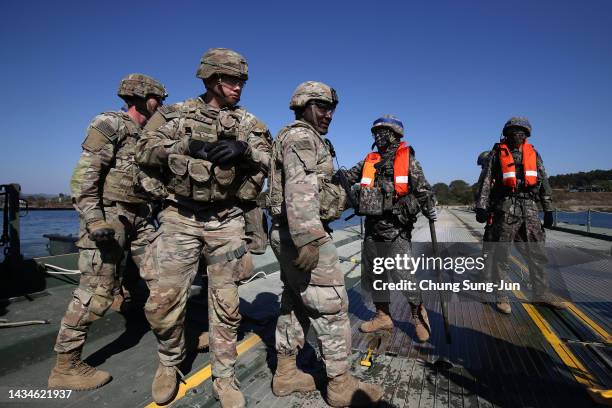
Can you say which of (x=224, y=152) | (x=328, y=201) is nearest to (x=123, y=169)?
(x=224, y=152)

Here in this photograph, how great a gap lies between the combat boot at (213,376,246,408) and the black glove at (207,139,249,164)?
174 centimetres

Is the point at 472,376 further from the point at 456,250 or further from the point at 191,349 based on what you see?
the point at 456,250

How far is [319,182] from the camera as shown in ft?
8.34

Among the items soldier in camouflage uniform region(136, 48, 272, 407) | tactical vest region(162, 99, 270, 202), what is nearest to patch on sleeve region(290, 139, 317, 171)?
soldier in camouflage uniform region(136, 48, 272, 407)

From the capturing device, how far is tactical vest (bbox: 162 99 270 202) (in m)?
2.44

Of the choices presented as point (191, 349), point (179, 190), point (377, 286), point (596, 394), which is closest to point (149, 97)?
point (179, 190)

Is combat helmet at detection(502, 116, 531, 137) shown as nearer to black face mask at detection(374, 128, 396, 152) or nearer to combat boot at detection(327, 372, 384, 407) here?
black face mask at detection(374, 128, 396, 152)

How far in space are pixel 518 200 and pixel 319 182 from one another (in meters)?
3.77

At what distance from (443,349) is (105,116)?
4.25m

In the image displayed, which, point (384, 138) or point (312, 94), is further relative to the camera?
point (384, 138)

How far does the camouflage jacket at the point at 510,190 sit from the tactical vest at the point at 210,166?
3.69 m

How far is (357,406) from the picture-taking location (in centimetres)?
247

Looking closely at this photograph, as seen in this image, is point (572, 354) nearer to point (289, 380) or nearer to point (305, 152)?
point (289, 380)

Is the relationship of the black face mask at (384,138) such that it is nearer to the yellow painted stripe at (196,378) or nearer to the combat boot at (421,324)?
the combat boot at (421,324)
